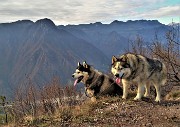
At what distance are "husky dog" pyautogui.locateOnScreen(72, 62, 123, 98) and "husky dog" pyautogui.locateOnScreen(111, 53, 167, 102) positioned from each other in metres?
1.18

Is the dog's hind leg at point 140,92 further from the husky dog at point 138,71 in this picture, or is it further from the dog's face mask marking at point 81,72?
the dog's face mask marking at point 81,72

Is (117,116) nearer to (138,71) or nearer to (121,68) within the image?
(121,68)

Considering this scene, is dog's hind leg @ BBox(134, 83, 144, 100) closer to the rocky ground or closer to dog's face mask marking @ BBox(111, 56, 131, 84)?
the rocky ground

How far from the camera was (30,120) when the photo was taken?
34.0ft

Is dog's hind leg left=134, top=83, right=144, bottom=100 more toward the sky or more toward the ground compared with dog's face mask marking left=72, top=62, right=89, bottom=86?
more toward the ground

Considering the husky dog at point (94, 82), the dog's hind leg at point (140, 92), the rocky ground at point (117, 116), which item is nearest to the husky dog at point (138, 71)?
the dog's hind leg at point (140, 92)

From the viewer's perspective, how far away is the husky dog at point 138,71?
1180 centimetres

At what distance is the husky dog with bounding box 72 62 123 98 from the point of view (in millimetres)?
13570

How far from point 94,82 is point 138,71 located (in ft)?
7.77

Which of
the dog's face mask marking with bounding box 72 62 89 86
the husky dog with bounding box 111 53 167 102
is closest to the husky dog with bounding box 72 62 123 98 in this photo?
the dog's face mask marking with bounding box 72 62 89 86

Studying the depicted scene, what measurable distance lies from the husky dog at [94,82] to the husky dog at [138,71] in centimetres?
118

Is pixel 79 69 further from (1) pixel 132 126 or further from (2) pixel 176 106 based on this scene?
(1) pixel 132 126

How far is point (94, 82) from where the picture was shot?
45.0 feet

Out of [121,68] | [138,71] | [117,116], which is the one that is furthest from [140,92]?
[117,116]
